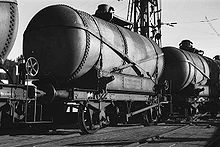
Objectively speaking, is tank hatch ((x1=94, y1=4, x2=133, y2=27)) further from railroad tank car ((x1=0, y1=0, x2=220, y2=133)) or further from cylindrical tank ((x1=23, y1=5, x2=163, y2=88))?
cylindrical tank ((x1=23, y1=5, x2=163, y2=88))

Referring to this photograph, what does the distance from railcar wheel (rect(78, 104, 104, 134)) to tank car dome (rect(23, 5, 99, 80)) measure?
1.10m

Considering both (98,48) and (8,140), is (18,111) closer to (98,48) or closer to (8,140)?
(8,140)

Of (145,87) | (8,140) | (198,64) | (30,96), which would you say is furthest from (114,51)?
(198,64)

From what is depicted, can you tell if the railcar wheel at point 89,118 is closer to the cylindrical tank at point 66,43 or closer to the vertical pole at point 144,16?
the cylindrical tank at point 66,43

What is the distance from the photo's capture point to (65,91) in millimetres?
9258

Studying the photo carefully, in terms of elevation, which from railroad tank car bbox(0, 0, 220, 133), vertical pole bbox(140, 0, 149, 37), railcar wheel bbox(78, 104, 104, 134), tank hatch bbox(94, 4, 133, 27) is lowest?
railcar wheel bbox(78, 104, 104, 134)

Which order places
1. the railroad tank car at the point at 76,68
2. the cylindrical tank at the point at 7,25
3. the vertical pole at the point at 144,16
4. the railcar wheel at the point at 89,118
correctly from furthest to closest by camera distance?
the vertical pole at the point at 144,16 → the railcar wheel at the point at 89,118 → the railroad tank car at the point at 76,68 → the cylindrical tank at the point at 7,25

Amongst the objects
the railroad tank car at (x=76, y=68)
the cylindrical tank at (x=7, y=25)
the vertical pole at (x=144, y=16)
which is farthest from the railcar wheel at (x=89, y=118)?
the vertical pole at (x=144, y=16)

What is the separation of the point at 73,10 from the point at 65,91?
105 inches

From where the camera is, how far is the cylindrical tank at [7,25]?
688cm

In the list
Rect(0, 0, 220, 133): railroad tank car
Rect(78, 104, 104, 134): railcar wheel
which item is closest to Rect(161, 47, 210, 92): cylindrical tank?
Rect(0, 0, 220, 133): railroad tank car

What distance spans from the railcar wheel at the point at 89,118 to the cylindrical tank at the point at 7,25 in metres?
3.23

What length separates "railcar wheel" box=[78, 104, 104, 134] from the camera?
376 inches

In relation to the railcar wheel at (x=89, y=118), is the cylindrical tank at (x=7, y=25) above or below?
above
